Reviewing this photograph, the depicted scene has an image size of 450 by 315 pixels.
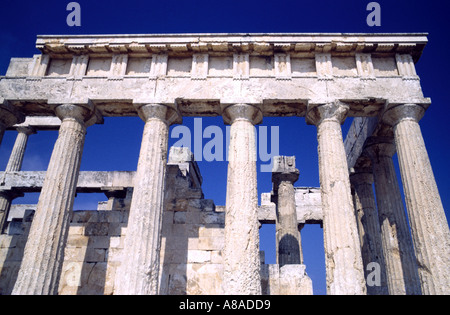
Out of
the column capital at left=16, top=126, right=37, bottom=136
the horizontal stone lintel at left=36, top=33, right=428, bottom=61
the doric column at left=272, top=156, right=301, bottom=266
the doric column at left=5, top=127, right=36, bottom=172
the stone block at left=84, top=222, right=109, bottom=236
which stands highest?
the column capital at left=16, top=126, right=37, bottom=136

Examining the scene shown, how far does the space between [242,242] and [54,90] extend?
27.5 feet

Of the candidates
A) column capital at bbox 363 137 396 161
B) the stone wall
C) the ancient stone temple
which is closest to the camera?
the ancient stone temple

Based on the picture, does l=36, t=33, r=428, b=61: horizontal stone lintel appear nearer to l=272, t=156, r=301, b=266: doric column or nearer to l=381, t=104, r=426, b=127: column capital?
l=381, t=104, r=426, b=127: column capital

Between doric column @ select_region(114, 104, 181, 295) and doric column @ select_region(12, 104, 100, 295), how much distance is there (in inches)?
74.7

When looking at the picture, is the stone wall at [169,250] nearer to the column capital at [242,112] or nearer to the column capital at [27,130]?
the column capital at [242,112]

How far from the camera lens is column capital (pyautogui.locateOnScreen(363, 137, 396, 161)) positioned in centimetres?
1479

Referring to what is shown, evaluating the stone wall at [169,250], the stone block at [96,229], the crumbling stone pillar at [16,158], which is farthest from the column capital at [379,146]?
the crumbling stone pillar at [16,158]

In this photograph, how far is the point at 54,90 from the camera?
1302 cm

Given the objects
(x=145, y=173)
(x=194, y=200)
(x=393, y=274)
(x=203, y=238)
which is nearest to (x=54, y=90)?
(x=145, y=173)

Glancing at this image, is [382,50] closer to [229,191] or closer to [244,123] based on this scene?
[244,123]

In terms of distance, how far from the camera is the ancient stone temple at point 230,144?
35.4ft

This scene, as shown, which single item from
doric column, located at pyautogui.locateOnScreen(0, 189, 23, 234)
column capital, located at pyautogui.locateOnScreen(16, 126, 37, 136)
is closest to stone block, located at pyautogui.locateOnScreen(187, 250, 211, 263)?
doric column, located at pyautogui.locateOnScreen(0, 189, 23, 234)

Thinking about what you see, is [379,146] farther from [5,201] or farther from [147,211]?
[5,201]

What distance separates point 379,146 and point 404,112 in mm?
2821
